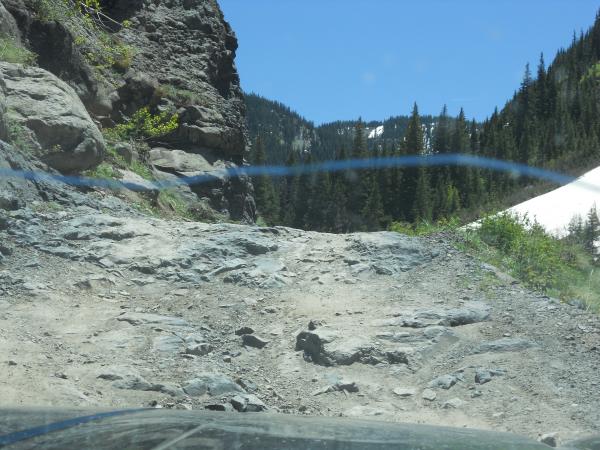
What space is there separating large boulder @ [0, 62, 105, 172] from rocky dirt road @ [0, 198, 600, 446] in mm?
1431

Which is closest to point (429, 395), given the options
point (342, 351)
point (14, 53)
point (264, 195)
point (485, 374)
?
point (485, 374)

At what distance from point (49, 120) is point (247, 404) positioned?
22.7ft

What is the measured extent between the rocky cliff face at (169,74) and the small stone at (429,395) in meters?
10.5

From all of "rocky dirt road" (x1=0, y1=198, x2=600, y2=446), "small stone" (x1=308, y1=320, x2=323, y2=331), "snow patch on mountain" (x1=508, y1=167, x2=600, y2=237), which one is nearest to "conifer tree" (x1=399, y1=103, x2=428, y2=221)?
"snow patch on mountain" (x1=508, y1=167, x2=600, y2=237)

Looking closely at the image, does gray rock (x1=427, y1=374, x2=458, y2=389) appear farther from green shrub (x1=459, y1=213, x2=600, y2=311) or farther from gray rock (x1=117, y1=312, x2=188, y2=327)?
green shrub (x1=459, y1=213, x2=600, y2=311)

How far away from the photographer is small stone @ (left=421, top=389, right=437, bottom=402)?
640 centimetres

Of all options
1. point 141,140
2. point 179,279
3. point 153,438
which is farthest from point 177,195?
point 153,438

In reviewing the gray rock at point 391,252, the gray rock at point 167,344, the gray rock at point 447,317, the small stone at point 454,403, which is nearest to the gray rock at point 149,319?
the gray rock at point 167,344

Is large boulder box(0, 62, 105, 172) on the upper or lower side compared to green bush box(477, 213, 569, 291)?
upper

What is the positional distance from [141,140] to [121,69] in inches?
83.1

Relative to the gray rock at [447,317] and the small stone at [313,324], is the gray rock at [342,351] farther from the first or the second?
the gray rock at [447,317]

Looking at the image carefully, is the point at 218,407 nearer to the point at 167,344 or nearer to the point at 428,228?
the point at 167,344

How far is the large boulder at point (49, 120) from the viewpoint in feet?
36.4

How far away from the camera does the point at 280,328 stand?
7945 mm
